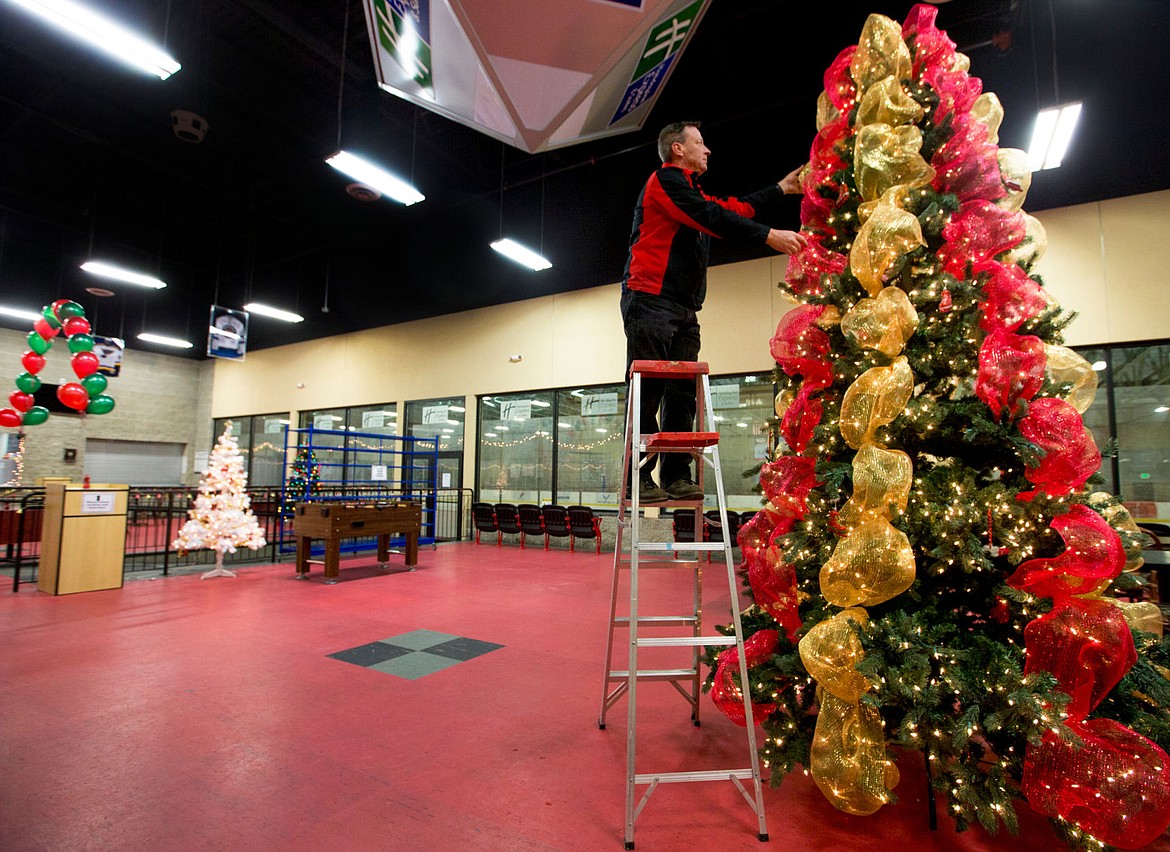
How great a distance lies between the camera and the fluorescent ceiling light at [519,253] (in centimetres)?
808

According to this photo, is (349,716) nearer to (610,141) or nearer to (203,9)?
(610,141)

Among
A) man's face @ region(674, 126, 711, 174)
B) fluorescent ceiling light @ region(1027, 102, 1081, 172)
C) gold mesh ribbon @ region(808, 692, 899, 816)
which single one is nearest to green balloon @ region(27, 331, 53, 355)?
man's face @ region(674, 126, 711, 174)

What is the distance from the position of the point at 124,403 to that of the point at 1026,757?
21104mm

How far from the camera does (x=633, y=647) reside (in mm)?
1762

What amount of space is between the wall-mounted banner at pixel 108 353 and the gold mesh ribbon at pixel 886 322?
1509cm

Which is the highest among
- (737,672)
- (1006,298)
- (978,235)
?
(978,235)

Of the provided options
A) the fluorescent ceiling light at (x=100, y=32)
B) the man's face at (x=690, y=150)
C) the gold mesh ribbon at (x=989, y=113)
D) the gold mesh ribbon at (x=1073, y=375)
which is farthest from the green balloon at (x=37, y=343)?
the gold mesh ribbon at (x=1073, y=375)

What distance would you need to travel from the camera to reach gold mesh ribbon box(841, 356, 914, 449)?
1772 mm

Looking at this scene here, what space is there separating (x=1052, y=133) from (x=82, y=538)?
10.2 m

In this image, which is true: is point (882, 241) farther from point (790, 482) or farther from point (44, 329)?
point (44, 329)

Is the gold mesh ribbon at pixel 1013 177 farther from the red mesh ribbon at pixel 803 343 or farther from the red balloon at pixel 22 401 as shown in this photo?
the red balloon at pixel 22 401

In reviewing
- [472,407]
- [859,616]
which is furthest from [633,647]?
[472,407]

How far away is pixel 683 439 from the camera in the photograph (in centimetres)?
208

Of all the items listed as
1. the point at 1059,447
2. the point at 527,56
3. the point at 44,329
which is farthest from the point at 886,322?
the point at 44,329
